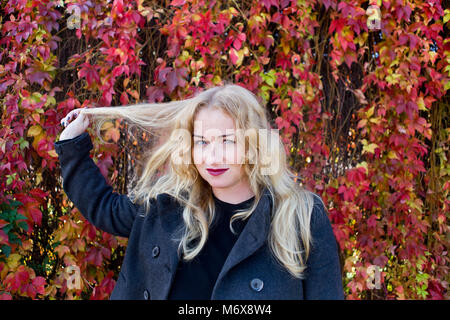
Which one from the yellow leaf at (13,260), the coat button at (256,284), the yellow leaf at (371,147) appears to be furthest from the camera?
the yellow leaf at (371,147)

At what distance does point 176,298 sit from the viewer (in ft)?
4.58

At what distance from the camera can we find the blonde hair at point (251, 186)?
4.62 ft

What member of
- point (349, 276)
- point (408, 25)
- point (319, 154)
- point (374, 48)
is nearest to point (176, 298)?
point (319, 154)

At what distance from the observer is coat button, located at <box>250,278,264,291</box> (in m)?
1.34

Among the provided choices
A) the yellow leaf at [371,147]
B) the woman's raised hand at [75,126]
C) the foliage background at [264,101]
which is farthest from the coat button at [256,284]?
the yellow leaf at [371,147]

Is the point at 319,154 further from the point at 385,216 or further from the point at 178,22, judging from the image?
the point at 178,22

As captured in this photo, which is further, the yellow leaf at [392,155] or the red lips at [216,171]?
the yellow leaf at [392,155]

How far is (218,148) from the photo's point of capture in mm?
1383

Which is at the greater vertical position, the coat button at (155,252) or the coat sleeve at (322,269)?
the coat button at (155,252)

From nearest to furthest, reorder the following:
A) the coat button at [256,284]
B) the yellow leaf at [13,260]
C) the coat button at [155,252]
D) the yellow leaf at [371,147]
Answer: the coat button at [256,284] < the coat button at [155,252] < the yellow leaf at [13,260] < the yellow leaf at [371,147]

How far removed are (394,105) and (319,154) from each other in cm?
49

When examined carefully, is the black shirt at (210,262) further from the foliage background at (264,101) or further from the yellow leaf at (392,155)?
the yellow leaf at (392,155)

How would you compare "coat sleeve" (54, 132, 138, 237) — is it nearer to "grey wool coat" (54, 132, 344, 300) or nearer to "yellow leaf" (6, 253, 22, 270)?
"grey wool coat" (54, 132, 344, 300)
